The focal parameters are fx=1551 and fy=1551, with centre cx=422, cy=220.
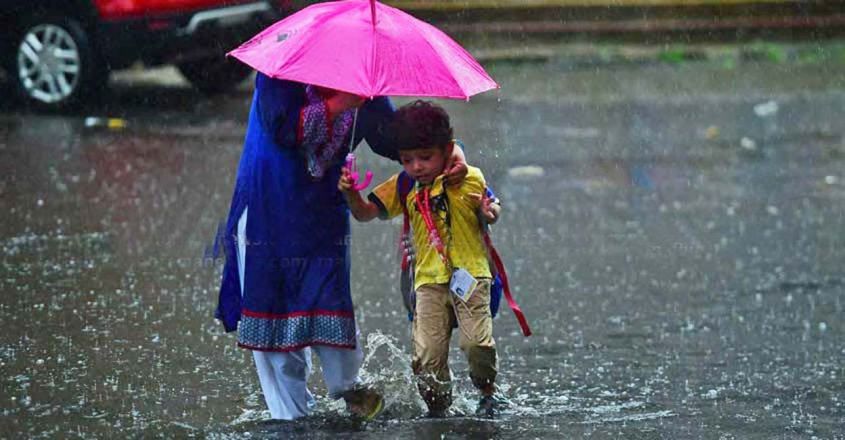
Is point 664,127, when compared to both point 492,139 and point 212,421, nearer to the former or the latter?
point 492,139

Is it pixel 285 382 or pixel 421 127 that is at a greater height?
pixel 421 127

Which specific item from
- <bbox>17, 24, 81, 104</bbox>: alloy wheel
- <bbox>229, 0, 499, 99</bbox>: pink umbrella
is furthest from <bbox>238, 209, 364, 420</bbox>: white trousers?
<bbox>17, 24, 81, 104</bbox>: alloy wheel

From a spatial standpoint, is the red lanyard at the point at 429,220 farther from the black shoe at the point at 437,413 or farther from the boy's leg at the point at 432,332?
the black shoe at the point at 437,413

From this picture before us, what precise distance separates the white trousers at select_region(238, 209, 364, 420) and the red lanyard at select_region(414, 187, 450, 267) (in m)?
0.43

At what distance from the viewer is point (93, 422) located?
531 centimetres

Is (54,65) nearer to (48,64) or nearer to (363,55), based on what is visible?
(48,64)

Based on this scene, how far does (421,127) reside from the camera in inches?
193

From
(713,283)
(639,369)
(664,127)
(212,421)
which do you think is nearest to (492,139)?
(664,127)

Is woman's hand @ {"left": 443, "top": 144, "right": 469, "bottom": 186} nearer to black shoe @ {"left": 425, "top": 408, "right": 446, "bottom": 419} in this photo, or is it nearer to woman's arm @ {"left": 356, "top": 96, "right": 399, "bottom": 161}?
woman's arm @ {"left": 356, "top": 96, "right": 399, "bottom": 161}

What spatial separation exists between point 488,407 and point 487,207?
0.79 metres

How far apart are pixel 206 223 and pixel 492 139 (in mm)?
3294

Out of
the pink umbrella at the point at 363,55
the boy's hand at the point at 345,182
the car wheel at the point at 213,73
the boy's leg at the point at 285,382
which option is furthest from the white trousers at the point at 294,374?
the car wheel at the point at 213,73

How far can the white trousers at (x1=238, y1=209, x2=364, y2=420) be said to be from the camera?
5.13 meters

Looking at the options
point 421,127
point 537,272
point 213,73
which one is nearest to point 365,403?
point 421,127
